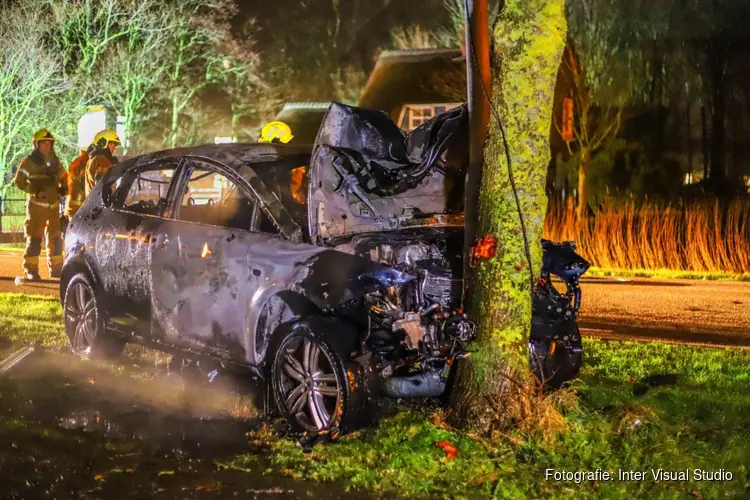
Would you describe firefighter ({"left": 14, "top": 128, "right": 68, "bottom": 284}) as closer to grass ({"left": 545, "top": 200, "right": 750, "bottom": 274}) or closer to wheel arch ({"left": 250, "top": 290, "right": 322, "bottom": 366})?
wheel arch ({"left": 250, "top": 290, "right": 322, "bottom": 366})

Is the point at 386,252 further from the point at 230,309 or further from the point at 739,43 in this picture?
the point at 739,43

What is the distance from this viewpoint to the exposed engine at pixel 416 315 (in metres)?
5.45

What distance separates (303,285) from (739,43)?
Result: 1072 inches

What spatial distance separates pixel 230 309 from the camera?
6.17m

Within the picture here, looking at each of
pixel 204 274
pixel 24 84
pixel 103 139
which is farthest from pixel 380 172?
pixel 24 84

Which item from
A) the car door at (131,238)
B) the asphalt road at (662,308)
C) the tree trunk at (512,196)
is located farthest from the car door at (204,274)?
the asphalt road at (662,308)

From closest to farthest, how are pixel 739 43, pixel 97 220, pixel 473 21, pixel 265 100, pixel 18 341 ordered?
pixel 473 21
pixel 97 220
pixel 18 341
pixel 739 43
pixel 265 100

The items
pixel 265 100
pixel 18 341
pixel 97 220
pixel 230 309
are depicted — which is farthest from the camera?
pixel 265 100

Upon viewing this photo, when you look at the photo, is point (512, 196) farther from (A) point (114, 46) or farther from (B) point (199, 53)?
(B) point (199, 53)

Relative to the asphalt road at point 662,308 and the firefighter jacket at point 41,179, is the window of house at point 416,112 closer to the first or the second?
the asphalt road at point 662,308

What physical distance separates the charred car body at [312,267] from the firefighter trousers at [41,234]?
6.70 m

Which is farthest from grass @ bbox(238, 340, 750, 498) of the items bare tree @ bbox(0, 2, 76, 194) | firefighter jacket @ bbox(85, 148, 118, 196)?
bare tree @ bbox(0, 2, 76, 194)

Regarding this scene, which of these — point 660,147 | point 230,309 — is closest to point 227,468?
point 230,309

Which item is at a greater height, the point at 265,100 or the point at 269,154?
the point at 265,100
